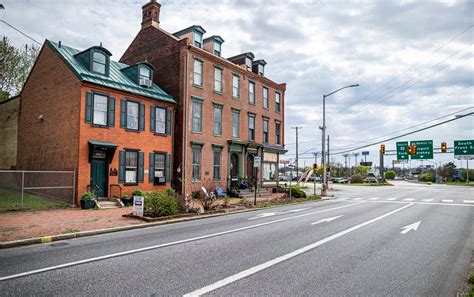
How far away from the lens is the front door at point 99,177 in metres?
18.3

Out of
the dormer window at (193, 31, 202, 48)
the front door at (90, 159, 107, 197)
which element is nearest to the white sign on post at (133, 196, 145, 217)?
the front door at (90, 159, 107, 197)

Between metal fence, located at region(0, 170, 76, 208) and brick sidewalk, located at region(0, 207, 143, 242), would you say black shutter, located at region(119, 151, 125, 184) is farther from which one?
brick sidewalk, located at region(0, 207, 143, 242)

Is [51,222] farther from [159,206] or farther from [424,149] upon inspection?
[424,149]

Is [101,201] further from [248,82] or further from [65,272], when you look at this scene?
[248,82]

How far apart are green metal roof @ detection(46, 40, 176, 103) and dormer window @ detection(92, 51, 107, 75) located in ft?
1.29

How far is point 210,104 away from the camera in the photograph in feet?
83.6

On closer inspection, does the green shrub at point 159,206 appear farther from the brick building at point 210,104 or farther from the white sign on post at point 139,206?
the brick building at point 210,104

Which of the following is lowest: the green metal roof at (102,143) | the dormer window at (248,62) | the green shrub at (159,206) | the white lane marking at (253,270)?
the white lane marking at (253,270)

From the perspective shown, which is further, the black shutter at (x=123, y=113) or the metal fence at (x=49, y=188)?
the black shutter at (x=123, y=113)

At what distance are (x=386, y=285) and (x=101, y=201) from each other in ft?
53.0

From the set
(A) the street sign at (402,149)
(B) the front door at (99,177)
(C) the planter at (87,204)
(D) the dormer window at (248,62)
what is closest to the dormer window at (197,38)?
(D) the dormer window at (248,62)

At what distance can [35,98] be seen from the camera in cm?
2180

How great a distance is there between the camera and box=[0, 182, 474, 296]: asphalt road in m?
5.29

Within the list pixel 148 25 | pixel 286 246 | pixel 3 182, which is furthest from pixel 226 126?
pixel 286 246
